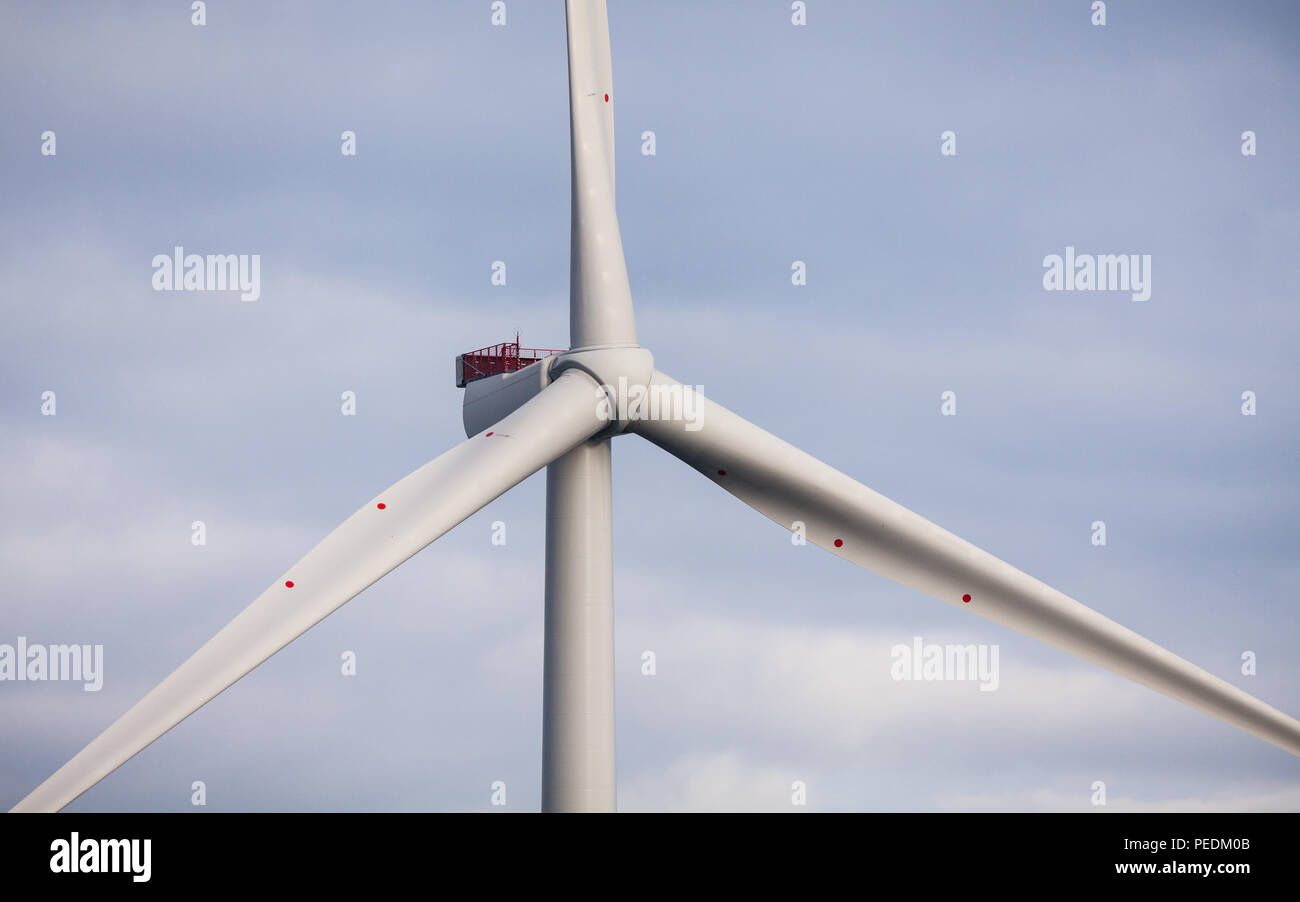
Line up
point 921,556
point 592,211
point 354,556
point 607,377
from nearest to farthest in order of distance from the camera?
point 354,556, point 607,377, point 921,556, point 592,211

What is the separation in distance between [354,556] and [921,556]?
10.8m

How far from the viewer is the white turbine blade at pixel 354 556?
78.1 feet

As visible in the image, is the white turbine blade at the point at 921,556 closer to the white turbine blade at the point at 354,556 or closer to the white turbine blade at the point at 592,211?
the white turbine blade at the point at 592,211

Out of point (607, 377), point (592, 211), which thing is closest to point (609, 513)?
point (607, 377)

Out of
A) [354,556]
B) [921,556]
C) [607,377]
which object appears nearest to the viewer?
[354,556]

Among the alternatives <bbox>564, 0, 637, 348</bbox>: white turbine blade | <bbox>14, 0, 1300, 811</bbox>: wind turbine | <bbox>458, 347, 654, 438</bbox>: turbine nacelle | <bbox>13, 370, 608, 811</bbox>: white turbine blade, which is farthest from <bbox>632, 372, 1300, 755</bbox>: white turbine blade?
<bbox>13, 370, 608, 811</bbox>: white turbine blade

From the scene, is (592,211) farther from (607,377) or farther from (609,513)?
(609,513)

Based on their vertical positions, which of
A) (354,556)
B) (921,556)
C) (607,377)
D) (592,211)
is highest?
(592,211)

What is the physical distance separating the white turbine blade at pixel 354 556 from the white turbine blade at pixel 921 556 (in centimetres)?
201

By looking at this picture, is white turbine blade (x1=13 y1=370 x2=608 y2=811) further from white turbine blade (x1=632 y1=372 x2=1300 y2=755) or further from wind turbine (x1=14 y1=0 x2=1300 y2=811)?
white turbine blade (x1=632 y1=372 x2=1300 y2=755)

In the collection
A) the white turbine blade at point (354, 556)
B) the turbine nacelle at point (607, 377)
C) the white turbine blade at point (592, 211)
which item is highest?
the white turbine blade at point (592, 211)

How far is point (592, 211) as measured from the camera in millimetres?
32562

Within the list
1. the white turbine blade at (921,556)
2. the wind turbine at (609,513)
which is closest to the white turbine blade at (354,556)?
the wind turbine at (609,513)

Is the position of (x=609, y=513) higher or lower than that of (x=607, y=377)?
lower
